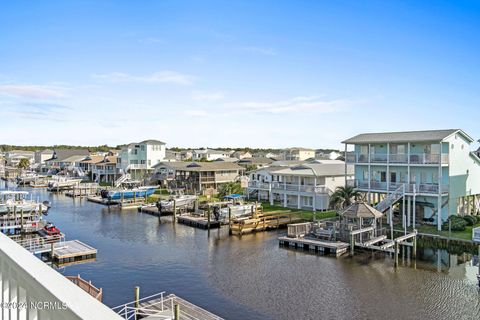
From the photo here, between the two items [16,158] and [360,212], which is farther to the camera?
[16,158]

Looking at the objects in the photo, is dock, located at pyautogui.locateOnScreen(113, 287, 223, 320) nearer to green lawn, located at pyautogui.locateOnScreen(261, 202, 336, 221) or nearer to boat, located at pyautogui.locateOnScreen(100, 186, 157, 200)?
green lawn, located at pyautogui.locateOnScreen(261, 202, 336, 221)

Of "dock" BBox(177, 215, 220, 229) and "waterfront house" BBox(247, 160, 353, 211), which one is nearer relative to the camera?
"dock" BBox(177, 215, 220, 229)

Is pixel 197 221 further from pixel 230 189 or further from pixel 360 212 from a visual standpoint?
pixel 360 212

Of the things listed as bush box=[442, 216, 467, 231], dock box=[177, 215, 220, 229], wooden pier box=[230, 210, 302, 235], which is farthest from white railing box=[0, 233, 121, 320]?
dock box=[177, 215, 220, 229]

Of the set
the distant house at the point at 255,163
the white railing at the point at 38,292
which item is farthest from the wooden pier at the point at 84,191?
the white railing at the point at 38,292

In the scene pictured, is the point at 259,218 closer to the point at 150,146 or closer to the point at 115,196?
the point at 115,196

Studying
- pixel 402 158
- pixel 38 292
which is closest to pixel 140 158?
Result: pixel 402 158

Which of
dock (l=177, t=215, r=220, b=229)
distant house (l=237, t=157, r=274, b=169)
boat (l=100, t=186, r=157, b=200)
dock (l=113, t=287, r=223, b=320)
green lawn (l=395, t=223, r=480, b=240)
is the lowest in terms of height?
dock (l=113, t=287, r=223, b=320)
